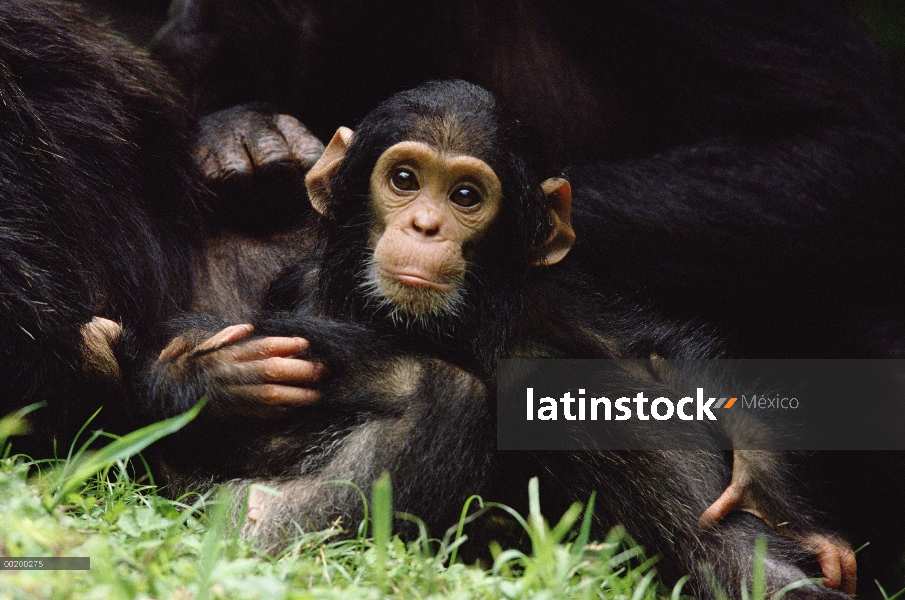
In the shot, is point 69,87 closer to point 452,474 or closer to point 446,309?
point 446,309

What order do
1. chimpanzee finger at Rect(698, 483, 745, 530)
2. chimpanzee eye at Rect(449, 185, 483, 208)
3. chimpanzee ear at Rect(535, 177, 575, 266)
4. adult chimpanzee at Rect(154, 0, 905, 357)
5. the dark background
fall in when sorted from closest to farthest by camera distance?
chimpanzee finger at Rect(698, 483, 745, 530)
chimpanzee eye at Rect(449, 185, 483, 208)
chimpanzee ear at Rect(535, 177, 575, 266)
adult chimpanzee at Rect(154, 0, 905, 357)
the dark background

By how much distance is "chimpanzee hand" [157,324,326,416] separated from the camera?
9.13ft

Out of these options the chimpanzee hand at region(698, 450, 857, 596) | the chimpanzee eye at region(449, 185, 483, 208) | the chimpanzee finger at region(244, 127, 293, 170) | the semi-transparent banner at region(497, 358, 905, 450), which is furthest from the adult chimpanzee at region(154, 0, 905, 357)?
the chimpanzee hand at region(698, 450, 857, 596)

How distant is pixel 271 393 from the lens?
9.09 ft

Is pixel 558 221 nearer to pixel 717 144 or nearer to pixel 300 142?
pixel 717 144

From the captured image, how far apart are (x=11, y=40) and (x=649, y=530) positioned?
2.41 metres

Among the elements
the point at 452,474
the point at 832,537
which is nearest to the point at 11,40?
the point at 452,474

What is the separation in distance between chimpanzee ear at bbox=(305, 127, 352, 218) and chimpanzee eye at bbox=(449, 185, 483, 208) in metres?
0.44

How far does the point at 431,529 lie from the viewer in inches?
105

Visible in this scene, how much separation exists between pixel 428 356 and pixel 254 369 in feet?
1.65

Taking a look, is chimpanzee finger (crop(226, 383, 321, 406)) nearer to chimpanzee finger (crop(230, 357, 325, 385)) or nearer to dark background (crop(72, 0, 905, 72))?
chimpanzee finger (crop(230, 357, 325, 385))

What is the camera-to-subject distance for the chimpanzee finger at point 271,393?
2771mm

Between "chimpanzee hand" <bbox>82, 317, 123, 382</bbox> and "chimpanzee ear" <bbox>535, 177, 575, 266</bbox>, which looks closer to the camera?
"chimpanzee hand" <bbox>82, 317, 123, 382</bbox>

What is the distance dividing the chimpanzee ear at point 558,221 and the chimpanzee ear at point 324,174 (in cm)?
65
